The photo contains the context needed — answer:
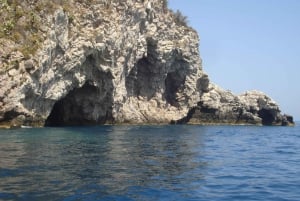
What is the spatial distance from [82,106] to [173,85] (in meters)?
33.3

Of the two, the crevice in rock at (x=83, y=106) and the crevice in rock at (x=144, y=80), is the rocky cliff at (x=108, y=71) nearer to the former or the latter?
the crevice in rock at (x=144, y=80)

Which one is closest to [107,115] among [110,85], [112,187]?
[110,85]

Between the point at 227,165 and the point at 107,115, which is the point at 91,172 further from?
the point at 107,115

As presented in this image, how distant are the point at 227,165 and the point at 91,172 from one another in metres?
8.31

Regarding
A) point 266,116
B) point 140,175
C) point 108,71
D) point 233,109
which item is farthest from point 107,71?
point 266,116

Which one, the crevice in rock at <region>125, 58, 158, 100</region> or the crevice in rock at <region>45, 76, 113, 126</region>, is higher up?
the crevice in rock at <region>125, 58, 158, 100</region>

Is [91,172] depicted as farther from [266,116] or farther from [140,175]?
[266,116]

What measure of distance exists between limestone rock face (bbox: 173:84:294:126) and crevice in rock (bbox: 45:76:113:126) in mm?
27224

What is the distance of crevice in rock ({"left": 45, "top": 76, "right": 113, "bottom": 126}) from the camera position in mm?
68812

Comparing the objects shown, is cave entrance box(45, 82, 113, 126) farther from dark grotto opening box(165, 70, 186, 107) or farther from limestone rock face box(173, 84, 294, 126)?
limestone rock face box(173, 84, 294, 126)

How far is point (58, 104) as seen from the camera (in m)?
69.6

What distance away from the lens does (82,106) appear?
69.3 meters

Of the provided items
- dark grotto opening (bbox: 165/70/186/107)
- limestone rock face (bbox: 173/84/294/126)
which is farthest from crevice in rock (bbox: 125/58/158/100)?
limestone rock face (bbox: 173/84/294/126)

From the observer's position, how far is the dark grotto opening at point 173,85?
95.8m
